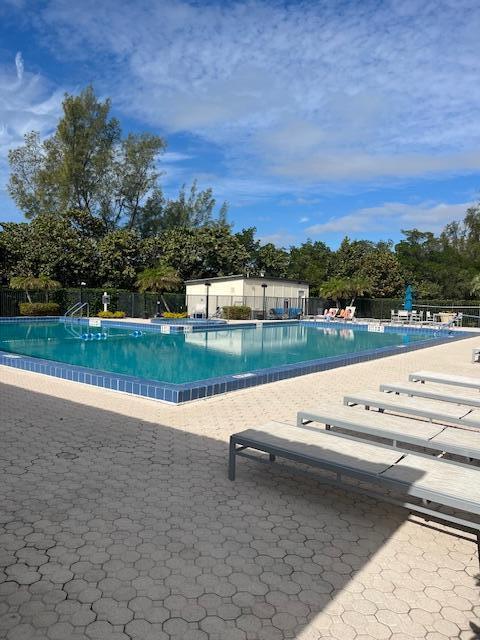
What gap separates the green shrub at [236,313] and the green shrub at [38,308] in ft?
28.1

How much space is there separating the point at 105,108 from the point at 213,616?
3791 cm

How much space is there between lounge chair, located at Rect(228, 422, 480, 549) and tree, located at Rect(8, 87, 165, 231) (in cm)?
3223

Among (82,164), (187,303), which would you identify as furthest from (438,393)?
(82,164)

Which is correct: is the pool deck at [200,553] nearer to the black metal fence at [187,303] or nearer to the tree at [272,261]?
the black metal fence at [187,303]

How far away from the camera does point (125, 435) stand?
16.3ft

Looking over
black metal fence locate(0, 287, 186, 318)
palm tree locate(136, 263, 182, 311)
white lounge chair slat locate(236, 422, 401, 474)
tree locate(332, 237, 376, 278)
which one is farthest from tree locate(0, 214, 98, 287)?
white lounge chair slat locate(236, 422, 401, 474)

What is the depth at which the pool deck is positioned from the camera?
2.19m

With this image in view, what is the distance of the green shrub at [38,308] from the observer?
22375mm

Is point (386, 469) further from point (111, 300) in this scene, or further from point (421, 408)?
point (111, 300)

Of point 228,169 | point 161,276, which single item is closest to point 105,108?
point 228,169

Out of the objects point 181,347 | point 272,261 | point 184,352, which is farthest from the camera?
point 272,261

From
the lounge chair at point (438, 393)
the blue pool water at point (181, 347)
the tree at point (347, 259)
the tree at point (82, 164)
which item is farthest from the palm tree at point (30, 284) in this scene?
the tree at point (347, 259)

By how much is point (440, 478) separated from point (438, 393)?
112 inches

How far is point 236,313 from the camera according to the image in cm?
2491
